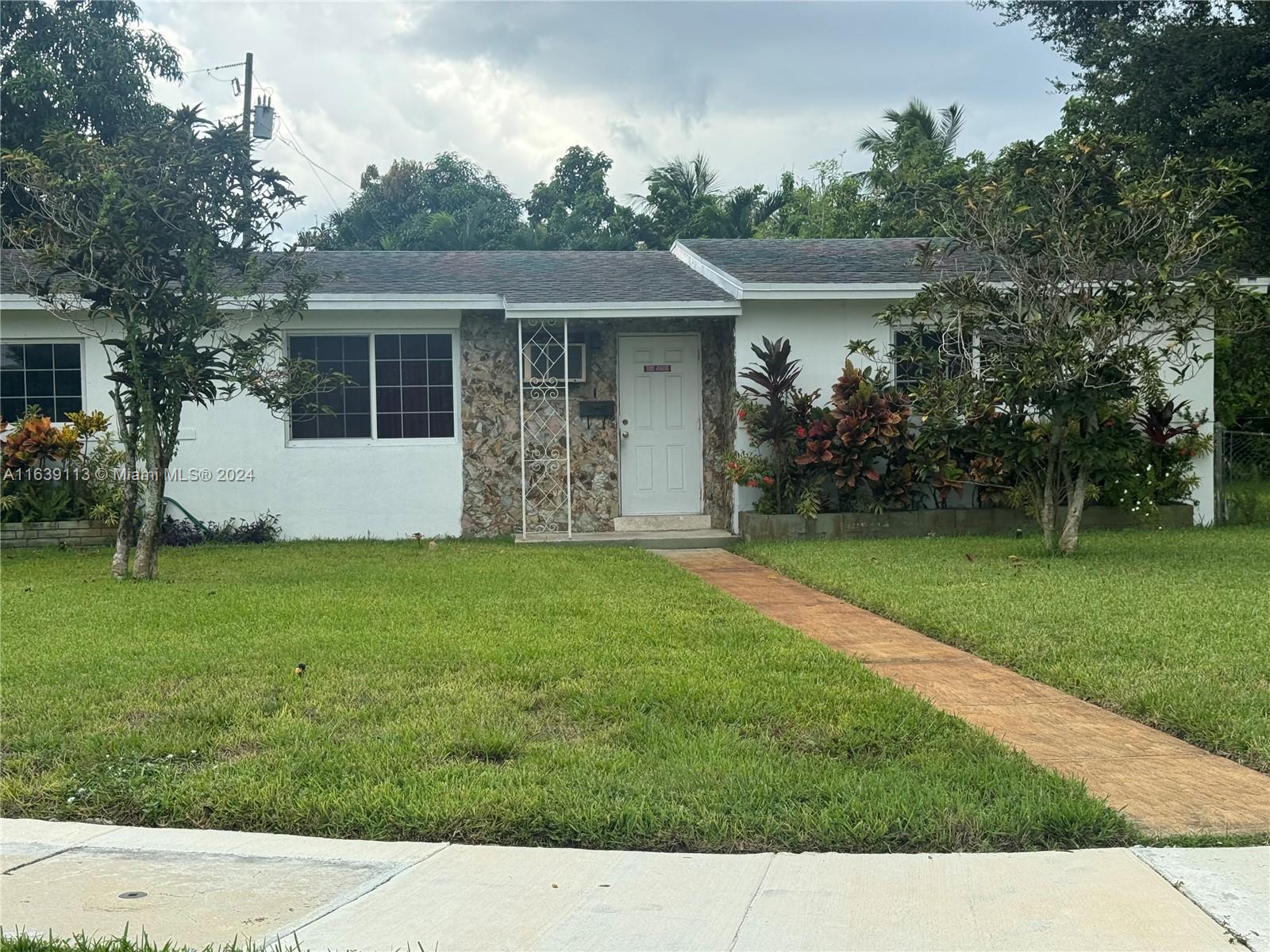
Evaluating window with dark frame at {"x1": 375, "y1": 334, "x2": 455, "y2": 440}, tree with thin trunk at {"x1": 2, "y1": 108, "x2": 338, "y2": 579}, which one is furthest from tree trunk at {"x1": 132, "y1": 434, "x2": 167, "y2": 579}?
window with dark frame at {"x1": 375, "y1": 334, "x2": 455, "y2": 440}

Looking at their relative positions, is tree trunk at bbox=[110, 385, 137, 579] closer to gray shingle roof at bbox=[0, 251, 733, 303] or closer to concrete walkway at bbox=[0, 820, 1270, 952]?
gray shingle roof at bbox=[0, 251, 733, 303]

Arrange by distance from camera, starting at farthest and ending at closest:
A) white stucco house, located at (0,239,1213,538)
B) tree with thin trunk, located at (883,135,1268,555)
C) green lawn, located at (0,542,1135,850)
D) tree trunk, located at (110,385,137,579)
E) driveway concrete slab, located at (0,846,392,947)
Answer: white stucco house, located at (0,239,1213,538) → tree trunk, located at (110,385,137,579) → tree with thin trunk, located at (883,135,1268,555) → green lawn, located at (0,542,1135,850) → driveway concrete slab, located at (0,846,392,947)

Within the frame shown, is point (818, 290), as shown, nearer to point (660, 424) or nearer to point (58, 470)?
point (660, 424)

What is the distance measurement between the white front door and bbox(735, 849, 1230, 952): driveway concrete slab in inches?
428

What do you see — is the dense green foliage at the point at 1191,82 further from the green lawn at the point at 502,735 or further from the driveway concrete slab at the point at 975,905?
the driveway concrete slab at the point at 975,905

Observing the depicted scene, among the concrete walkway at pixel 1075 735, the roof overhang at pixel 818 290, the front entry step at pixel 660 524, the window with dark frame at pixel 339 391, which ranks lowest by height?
the concrete walkway at pixel 1075 735

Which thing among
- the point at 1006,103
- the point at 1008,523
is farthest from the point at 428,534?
the point at 1006,103

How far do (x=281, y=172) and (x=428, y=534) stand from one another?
5236 mm

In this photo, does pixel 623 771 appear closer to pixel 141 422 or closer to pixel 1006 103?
pixel 141 422

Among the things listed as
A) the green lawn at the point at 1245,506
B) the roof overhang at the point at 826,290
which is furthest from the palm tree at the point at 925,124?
the roof overhang at the point at 826,290

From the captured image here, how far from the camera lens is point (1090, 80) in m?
19.7

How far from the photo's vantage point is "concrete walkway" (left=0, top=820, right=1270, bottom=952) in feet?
10.3

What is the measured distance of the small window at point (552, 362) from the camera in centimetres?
1421

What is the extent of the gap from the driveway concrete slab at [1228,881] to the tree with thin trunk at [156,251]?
8.21 metres
